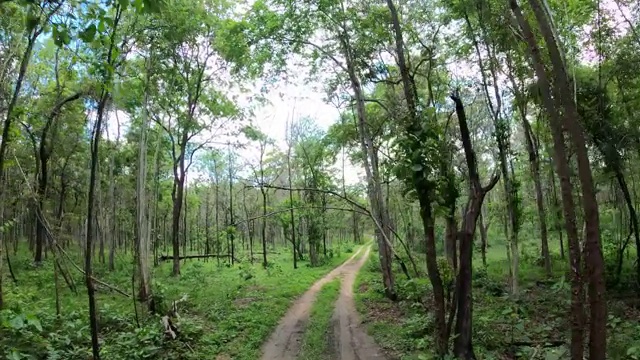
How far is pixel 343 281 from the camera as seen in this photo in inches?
765

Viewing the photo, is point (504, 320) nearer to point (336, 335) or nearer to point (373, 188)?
point (336, 335)

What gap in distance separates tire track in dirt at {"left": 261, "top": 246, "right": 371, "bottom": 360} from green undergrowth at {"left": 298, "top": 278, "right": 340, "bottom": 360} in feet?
0.59

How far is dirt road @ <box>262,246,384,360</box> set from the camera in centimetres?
916

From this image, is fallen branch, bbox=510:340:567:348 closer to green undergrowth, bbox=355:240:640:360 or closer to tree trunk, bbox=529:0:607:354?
green undergrowth, bbox=355:240:640:360

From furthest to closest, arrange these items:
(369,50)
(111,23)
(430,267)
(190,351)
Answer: (369,50), (190,351), (430,267), (111,23)

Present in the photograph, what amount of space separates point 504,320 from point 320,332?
15.0ft

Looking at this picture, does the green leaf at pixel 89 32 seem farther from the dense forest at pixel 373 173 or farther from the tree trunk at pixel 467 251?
the tree trunk at pixel 467 251

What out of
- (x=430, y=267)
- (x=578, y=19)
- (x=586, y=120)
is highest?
(x=578, y=19)

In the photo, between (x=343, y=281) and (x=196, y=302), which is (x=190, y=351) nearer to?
(x=196, y=302)

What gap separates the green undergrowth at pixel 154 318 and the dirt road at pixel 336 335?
33 centimetres

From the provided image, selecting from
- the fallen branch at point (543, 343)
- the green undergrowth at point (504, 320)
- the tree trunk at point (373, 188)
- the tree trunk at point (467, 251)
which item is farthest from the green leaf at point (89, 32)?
the tree trunk at point (373, 188)

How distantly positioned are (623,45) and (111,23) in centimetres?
1386

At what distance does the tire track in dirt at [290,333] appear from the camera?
942 centimetres

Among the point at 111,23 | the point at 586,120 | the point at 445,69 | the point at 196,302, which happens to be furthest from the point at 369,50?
the point at 111,23
